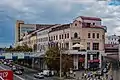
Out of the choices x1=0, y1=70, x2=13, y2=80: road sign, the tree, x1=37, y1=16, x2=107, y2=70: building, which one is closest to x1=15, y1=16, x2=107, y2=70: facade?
x1=37, y1=16, x2=107, y2=70: building

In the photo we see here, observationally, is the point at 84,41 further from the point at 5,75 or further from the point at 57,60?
the point at 5,75

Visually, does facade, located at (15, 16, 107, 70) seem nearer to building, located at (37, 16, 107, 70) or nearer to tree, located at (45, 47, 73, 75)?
building, located at (37, 16, 107, 70)

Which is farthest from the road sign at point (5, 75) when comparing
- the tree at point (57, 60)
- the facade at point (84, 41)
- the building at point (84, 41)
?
the building at point (84, 41)

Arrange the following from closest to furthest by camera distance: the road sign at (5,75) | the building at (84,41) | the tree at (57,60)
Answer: the road sign at (5,75)
the tree at (57,60)
the building at (84,41)

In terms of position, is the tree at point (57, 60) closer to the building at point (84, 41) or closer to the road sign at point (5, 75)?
the building at point (84, 41)

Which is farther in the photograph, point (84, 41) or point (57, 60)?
point (84, 41)

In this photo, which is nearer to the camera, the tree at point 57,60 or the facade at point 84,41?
the tree at point 57,60

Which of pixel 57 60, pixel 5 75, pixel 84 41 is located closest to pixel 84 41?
pixel 84 41

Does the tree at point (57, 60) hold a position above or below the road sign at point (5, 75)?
below

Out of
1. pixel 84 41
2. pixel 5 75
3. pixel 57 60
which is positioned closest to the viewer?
pixel 5 75

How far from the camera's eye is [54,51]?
78.5m

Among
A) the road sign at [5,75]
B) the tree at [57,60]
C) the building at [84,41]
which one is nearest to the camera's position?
the road sign at [5,75]

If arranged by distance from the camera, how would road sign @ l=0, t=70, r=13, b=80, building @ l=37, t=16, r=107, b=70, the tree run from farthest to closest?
1. building @ l=37, t=16, r=107, b=70
2. the tree
3. road sign @ l=0, t=70, r=13, b=80

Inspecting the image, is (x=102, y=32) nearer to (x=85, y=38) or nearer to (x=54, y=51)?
(x=85, y=38)
